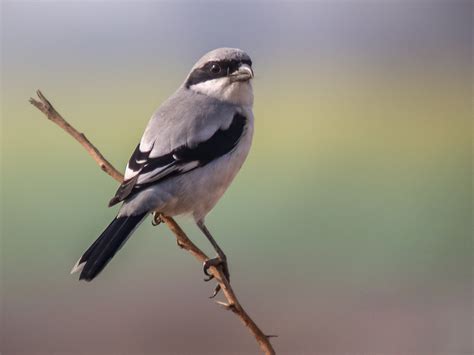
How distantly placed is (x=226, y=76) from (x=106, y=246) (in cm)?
114

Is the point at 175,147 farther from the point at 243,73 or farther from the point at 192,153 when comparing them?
the point at 243,73

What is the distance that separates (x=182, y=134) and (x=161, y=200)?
31cm

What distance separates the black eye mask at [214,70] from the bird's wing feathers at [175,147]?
0.81 feet

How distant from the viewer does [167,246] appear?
8.68m

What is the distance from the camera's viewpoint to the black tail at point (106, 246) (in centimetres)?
260

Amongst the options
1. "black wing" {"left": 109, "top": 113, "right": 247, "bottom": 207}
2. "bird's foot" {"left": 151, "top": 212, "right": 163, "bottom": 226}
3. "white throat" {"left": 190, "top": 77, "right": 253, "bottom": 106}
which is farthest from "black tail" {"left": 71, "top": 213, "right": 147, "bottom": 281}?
"white throat" {"left": 190, "top": 77, "right": 253, "bottom": 106}

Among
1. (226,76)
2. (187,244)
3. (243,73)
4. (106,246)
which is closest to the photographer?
(187,244)

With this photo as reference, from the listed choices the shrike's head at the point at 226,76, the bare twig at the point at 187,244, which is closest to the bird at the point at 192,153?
the shrike's head at the point at 226,76

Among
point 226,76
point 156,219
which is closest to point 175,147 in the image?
point 156,219

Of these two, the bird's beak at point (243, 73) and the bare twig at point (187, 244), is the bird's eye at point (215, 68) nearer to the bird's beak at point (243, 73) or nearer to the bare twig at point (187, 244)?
the bird's beak at point (243, 73)

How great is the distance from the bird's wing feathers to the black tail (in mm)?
113

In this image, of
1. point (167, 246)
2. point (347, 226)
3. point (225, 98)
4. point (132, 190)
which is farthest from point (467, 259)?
point (132, 190)

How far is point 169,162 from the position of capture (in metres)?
3.01

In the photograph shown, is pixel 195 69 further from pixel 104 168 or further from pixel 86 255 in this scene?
pixel 86 255
